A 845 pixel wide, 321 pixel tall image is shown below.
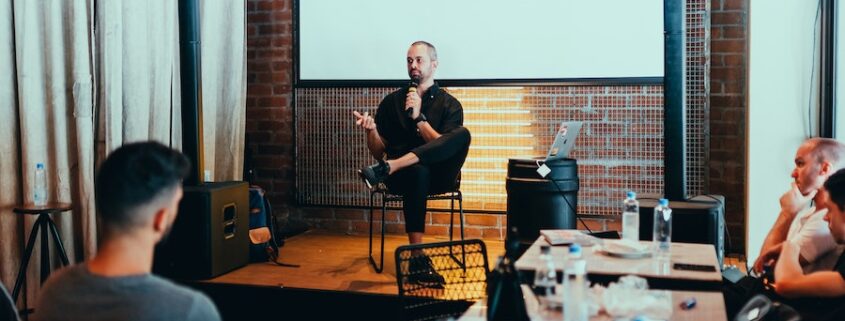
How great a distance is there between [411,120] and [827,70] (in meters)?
2.26

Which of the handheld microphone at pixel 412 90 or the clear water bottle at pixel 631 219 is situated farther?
the handheld microphone at pixel 412 90

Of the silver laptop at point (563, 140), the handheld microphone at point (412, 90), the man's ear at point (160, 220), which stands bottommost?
the man's ear at point (160, 220)

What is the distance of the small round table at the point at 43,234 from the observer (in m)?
3.98

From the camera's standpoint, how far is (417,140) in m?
5.06

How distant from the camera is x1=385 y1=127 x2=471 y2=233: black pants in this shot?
4.79m

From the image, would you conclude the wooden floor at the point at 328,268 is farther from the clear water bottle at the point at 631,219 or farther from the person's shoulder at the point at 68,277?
the person's shoulder at the point at 68,277

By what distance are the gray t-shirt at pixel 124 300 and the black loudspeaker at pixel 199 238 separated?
9.05 ft

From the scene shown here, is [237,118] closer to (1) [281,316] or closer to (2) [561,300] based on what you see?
(1) [281,316]

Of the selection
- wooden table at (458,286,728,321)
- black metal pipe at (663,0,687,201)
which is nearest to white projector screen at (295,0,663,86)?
black metal pipe at (663,0,687,201)

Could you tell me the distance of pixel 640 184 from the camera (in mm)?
5559

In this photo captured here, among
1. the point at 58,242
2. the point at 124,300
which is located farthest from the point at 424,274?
the point at 124,300

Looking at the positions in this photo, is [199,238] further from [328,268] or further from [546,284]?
[546,284]

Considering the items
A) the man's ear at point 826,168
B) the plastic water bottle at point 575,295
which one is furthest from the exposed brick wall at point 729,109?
the plastic water bottle at point 575,295

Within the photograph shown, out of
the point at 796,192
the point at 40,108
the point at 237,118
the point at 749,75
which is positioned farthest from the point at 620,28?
the point at 40,108
